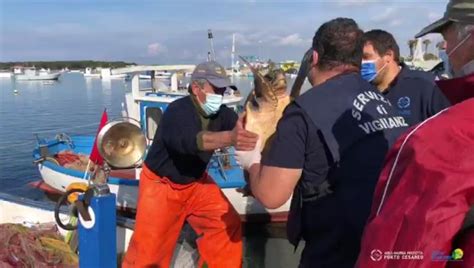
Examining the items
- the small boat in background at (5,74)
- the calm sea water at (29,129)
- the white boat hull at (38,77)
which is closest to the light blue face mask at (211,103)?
the calm sea water at (29,129)

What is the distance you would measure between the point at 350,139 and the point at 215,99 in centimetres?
196

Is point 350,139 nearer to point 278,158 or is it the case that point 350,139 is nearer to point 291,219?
point 278,158

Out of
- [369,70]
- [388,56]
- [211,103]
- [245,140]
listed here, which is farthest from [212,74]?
[245,140]

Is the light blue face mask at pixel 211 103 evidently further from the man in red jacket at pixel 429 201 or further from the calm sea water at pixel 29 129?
the calm sea water at pixel 29 129

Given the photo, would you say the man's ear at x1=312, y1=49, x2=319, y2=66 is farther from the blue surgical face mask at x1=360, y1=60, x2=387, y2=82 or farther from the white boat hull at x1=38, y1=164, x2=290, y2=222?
the white boat hull at x1=38, y1=164, x2=290, y2=222

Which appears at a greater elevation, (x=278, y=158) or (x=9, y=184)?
(x=278, y=158)

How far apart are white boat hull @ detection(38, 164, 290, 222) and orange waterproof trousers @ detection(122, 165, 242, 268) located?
4.62m

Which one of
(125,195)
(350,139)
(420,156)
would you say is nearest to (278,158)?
(350,139)

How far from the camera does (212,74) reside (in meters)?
3.86

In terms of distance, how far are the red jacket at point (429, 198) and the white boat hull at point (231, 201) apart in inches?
301

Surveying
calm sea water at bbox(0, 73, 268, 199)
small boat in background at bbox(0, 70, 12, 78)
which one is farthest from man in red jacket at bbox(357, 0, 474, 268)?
small boat in background at bbox(0, 70, 12, 78)

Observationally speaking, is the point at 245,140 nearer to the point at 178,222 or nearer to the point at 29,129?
the point at 178,222

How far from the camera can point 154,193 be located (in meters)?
3.84

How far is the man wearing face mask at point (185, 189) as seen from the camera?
375 centimetres
